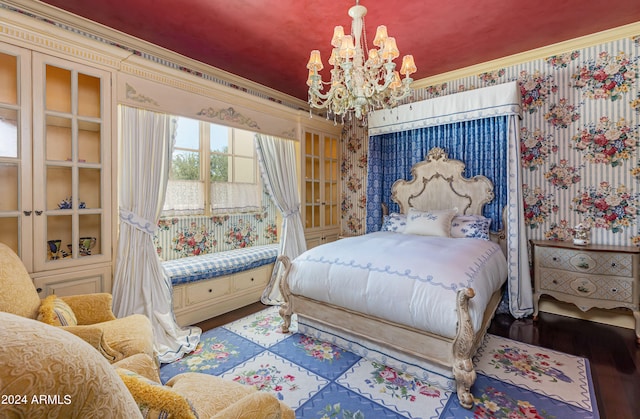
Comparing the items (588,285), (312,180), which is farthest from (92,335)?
(588,285)

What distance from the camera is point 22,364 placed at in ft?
1.41

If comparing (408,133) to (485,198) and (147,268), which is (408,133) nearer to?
(485,198)

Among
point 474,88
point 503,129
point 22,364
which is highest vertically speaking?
point 474,88

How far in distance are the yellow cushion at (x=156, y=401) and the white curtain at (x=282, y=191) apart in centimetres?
286

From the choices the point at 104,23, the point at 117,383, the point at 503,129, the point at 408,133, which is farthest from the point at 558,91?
the point at 104,23

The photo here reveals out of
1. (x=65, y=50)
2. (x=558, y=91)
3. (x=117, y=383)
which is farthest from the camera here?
(x=558, y=91)

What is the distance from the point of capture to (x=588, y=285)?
2826 mm

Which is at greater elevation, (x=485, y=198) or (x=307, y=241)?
(x=485, y=198)

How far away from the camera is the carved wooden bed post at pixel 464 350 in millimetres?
1802

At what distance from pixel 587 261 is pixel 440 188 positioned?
165 cm

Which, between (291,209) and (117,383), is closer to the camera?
(117,383)

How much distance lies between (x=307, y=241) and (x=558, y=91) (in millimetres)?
3505

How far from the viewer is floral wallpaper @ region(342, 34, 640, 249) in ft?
9.72

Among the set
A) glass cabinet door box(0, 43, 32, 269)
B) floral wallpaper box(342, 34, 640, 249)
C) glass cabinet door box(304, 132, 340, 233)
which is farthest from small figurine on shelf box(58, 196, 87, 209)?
floral wallpaper box(342, 34, 640, 249)
